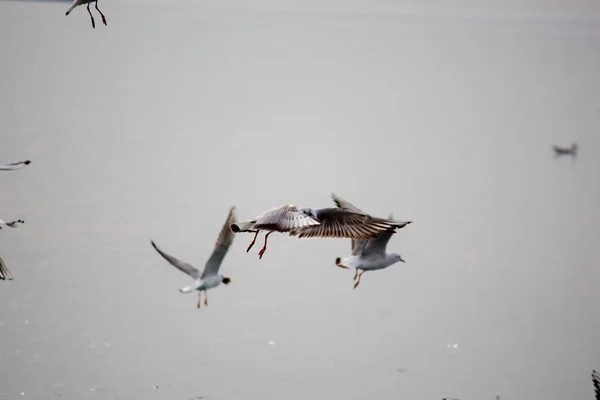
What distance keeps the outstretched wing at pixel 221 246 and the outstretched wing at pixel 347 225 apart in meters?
2.83

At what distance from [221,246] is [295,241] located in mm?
4479

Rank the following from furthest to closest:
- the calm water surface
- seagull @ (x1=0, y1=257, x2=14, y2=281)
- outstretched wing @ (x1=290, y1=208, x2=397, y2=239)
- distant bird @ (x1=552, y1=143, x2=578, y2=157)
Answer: distant bird @ (x1=552, y1=143, x2=578, y2=157)
the calm water surface
seagull @ (x1=0, y1=257, x2=14, y2=281)
outstretched wing @ (x1=290, y1=208, x2=397, y2=239)

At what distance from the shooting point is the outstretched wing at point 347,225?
9.13 meters

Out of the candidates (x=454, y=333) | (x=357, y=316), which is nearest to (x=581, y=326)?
(x=454, y=333)

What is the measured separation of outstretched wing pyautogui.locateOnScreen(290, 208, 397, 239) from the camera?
913 cm

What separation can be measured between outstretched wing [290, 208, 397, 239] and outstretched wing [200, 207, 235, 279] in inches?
111

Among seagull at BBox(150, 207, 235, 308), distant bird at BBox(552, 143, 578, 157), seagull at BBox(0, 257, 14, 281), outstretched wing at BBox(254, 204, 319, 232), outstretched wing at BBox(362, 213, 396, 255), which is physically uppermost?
distant bird at BBox(552, 143, 578, 157)

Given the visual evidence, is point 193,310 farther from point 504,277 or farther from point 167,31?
point 167,31

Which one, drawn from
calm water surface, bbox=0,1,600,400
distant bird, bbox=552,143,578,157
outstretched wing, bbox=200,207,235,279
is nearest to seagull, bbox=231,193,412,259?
calm water surface, bbox=0,1,600,400

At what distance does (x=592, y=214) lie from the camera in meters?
18.6

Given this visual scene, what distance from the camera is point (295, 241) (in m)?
16.5

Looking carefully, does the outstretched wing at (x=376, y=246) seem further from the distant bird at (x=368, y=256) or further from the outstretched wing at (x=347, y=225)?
the outstretched wing at (x=347, y=225)

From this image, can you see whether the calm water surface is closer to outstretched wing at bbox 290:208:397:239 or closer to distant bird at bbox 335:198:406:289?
distant bird at bbox 335:198:406:289

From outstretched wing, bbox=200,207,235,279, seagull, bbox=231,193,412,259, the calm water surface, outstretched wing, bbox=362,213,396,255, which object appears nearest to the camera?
seagull, bbox=231,193,412,259
